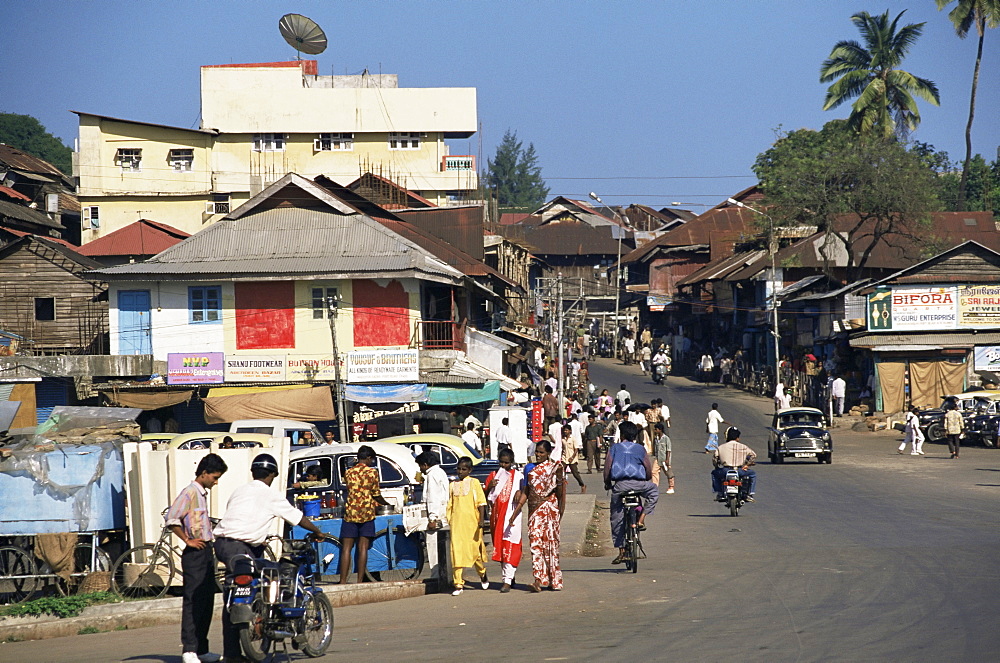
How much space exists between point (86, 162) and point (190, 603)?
53.6 metres

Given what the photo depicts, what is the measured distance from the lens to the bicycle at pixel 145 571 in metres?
12.7

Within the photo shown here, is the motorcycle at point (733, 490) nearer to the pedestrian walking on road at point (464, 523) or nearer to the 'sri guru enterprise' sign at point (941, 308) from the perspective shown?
the pedestrian walking on road at point (464, 523)

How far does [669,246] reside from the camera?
77188mm

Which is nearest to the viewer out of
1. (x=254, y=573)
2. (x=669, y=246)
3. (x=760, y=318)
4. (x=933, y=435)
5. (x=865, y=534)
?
(x=254, y=573)

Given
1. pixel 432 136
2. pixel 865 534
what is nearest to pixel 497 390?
pixel 865 534

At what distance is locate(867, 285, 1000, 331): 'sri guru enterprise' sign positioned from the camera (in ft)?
137

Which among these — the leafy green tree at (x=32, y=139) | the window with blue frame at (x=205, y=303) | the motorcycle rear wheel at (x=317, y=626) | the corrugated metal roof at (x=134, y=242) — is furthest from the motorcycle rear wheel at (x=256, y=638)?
the leafy green tree at (x=32, y=139)

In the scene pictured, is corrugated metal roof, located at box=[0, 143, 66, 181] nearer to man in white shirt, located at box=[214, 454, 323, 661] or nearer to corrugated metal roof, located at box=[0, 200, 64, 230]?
corrugated metal roof, located at box=[0, 200, 64, 230]

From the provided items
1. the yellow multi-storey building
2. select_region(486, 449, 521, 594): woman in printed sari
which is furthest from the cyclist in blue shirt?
the yellow multi-storey building

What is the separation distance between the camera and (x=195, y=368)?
3528 centimetres

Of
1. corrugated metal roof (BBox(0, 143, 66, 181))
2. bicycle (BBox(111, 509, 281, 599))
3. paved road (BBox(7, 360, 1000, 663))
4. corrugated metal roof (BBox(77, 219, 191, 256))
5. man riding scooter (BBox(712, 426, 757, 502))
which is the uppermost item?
corrugated metal roof (BBox(0, 143, 66, 181))

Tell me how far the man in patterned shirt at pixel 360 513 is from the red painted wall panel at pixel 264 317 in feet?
A: 76.5

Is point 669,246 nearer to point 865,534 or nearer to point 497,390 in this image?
point 497,390

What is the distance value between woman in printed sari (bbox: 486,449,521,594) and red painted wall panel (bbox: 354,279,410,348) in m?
23.0
